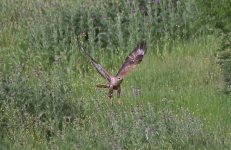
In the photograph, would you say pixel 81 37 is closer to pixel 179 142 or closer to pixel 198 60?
pixel 198 60

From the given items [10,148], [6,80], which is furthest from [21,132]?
[6,80]

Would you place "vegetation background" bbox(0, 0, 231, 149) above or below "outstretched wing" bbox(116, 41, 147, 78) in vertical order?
below

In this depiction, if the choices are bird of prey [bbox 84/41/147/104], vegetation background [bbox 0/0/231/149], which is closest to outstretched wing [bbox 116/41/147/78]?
bird of prey [bbox 84/41/147/104]

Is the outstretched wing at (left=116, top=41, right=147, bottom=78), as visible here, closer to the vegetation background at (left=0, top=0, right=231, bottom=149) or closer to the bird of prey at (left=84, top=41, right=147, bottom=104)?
the bird of prey at (left=84, top=41, right=147, bottom=104)

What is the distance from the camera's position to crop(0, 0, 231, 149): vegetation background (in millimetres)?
6520

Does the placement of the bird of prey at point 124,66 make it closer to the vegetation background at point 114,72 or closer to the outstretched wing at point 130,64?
the outstretched wing at point 130,64

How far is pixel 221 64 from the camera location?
8.38 metres

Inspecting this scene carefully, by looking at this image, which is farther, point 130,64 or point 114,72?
point 114,72

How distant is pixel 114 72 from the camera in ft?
30.7

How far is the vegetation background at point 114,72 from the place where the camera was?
21.4 ft

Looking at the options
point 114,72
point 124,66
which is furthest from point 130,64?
point 114,72

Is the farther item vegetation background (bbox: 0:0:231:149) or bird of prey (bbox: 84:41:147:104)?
vegetation background (bbox: 0:0:231:149)

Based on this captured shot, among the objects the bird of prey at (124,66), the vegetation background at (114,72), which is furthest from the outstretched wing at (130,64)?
the vegetation background at (114,72)

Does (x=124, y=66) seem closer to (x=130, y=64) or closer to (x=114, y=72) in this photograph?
(x=130, y=64)
